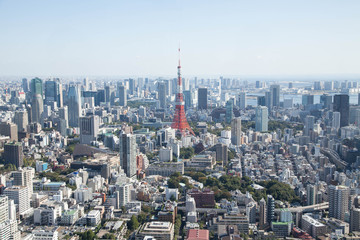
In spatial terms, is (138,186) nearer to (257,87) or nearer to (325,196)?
(325,196)

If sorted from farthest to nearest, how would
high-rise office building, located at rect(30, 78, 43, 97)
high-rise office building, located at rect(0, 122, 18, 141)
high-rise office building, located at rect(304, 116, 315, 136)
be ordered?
high-rise office building, located at rect(30, 78, 43, 97) < high-rise office building, located at rect(304, 116, 315, 136) < high-rise office building, located at rect(0, 122, 18, 141)

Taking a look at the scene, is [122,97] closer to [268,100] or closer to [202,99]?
[202,99]

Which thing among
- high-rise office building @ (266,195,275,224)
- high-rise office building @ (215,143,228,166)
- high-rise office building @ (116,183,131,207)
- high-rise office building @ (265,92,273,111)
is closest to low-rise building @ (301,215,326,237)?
high-rise office building @ (266,195,275,224)

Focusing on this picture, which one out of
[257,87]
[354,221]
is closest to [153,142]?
[354,221]

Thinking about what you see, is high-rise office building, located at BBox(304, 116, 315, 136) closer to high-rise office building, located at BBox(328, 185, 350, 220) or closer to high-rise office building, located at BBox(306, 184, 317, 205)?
high-rise office building, located at BBox(306, 184, 317, 205)

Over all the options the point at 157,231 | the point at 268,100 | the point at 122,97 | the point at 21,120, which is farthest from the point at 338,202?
the point at 122,97

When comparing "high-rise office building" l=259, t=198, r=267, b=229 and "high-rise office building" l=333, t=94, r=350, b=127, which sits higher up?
"high-rise office building" l=333, t=94, r=350, b=127
